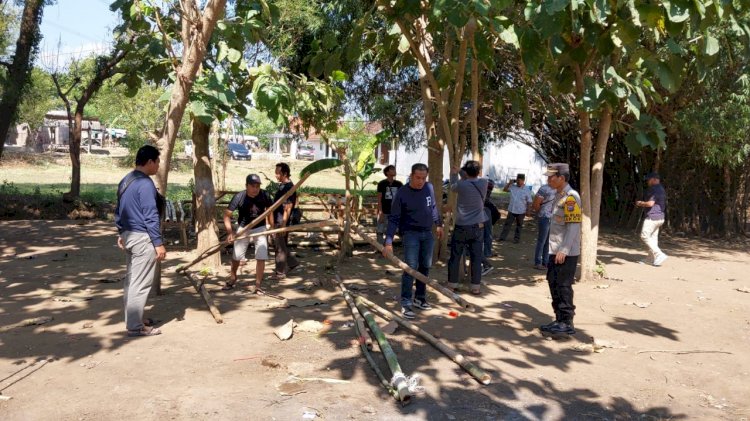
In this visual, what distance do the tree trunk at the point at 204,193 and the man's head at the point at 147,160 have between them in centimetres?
257

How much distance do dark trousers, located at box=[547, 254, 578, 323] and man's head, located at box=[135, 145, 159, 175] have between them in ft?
12.8

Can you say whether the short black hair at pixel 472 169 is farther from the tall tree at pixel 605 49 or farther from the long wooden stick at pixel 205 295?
the long wooden stick at pixel 205 295

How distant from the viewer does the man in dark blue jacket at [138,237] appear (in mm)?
5555

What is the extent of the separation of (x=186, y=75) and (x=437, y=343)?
12.8ft

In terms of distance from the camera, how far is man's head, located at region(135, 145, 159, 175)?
5684 mm

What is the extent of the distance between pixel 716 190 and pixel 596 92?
33.1 feet

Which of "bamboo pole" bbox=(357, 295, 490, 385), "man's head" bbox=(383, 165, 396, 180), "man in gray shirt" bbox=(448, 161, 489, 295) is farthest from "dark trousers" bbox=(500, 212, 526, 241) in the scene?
"bamboo pole" bbox=(357, 295, 490, 385)

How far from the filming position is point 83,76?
19578 millimetres

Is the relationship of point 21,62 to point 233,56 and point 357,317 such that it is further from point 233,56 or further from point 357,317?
point 357,317

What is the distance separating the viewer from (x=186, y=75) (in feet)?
21.9

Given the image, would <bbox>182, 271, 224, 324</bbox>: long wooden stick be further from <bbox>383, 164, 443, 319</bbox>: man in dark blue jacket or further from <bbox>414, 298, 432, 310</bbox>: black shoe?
<bbox>414, 298, 432, 310</bbox>: black shoe

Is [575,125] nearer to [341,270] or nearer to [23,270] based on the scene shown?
[341,270]

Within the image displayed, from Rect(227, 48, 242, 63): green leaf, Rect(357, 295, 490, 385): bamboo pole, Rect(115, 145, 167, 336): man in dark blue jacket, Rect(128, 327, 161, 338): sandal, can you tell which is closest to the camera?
Rect(357, 295, 490, 385): bamboo pole

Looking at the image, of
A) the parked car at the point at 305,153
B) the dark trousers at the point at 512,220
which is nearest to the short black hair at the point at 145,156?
the dark trousers at the point at 512,220
